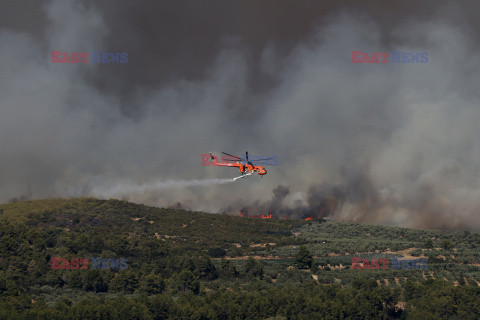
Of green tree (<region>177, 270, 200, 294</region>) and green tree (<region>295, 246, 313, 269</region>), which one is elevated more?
green tree (<region>295, 246, 313, 269</region>)

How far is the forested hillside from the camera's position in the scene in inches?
4365

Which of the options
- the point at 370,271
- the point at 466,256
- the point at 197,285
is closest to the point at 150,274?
the point at 197,285

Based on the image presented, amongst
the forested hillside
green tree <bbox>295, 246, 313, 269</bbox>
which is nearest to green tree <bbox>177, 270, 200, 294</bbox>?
the forested hillside

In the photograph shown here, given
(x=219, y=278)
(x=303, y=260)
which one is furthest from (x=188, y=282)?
(x=303, y=260)

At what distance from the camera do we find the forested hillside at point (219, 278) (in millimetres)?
110875

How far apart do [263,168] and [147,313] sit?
3887cm

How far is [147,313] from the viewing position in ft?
349

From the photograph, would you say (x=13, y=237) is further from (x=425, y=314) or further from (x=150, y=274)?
(x=425, y=314)

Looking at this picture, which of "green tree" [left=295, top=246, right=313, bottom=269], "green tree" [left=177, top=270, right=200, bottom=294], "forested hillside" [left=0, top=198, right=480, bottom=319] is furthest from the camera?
"green tree" [left=295, top=246, right=313, bottom=269]

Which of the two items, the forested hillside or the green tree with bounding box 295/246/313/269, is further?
the green tree with bounding box 295/246/313/269

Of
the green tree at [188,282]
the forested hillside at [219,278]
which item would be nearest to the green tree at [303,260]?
the forested hillside at [219,278]

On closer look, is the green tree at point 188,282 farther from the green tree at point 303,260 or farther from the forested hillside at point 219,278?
the green tree at point 303,260

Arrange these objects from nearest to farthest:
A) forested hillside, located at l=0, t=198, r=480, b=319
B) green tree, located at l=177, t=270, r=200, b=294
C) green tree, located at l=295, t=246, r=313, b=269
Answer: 1. forested hillside, located at l=0, t=198, r=480, b=319
2. green tree, located at l=177, t=270, r=200, b=294
3. green tree, located at l=295, t=246, r=313, b=269

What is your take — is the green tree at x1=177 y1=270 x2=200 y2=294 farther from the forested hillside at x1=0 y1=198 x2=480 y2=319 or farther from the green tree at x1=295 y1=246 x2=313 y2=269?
the green tree at x1=295 y1=246 x2=313 y2=269
